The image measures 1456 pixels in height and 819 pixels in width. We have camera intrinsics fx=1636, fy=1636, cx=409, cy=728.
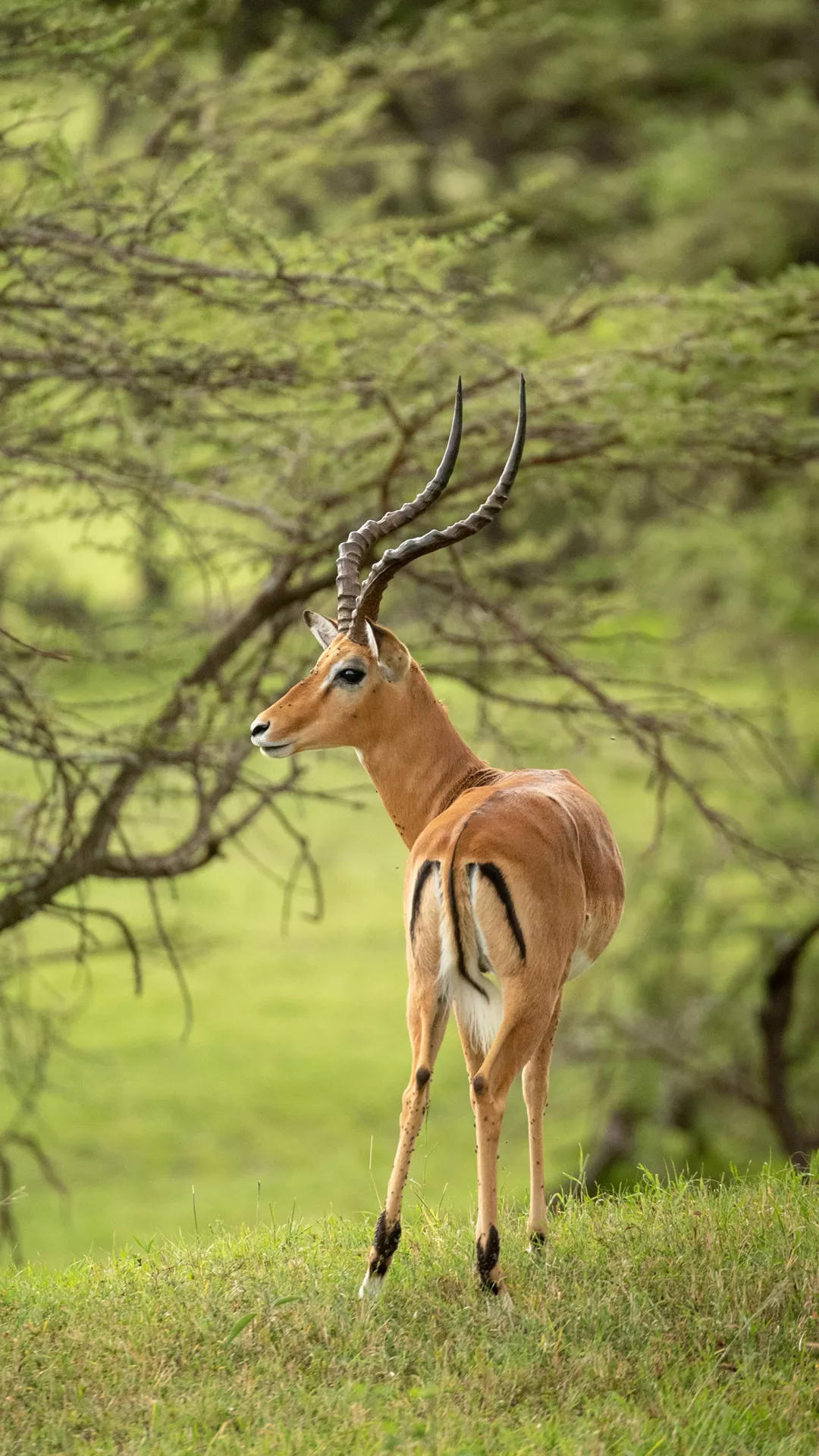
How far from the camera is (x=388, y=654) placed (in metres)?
4.68

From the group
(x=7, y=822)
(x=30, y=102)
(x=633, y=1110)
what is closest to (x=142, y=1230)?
(x=633, y=1110)

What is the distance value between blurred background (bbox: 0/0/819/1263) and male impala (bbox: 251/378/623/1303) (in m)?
0.30

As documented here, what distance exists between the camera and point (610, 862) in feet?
15.8

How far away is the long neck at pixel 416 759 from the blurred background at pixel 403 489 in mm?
423

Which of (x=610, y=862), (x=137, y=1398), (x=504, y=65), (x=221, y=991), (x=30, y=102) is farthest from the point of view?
(x=221, y=991)

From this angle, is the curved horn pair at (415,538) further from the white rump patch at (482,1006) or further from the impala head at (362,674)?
the white rump patch at (482,1006)

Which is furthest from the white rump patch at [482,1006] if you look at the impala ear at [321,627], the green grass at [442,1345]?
the impala ear at [321,627]

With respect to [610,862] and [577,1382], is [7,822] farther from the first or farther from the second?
[577,1382]

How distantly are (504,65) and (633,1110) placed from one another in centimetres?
1143

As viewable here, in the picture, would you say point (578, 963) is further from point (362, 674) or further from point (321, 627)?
point (321, 627)

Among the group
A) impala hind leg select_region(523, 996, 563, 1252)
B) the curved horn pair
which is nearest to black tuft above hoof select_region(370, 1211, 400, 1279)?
impala hind leg select_region(523, 996, 563, 1252)

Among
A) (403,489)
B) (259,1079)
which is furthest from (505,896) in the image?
(259,1079)

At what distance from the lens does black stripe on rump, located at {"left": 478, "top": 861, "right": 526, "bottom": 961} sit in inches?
166

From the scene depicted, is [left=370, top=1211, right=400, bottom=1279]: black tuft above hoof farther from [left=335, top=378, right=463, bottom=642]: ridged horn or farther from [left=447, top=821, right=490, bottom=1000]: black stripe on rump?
[left=335, top=378, right=463, bottom=642]: ridged horn
